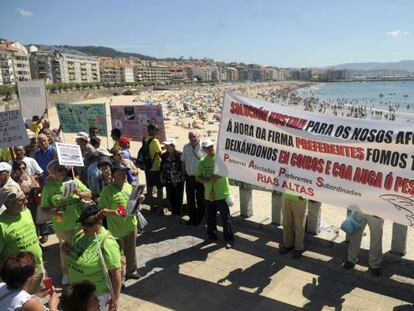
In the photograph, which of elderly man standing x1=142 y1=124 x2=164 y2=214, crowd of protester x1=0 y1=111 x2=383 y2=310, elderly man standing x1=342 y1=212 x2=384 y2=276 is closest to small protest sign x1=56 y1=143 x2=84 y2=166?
crowd of protester x1=0 y1=111 x2=383 y2=310

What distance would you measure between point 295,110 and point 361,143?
964 mm

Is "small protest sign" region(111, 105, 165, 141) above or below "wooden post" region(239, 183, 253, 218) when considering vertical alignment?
above

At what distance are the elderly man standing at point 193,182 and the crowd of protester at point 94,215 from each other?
2 cm

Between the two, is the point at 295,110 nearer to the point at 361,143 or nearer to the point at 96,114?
the point at 361,143

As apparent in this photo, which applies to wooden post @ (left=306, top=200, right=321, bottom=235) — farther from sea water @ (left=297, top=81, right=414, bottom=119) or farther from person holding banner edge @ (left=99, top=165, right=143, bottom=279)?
sea water @ (left=297, top=81, right=414, bottom=119)

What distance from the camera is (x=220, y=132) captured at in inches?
235

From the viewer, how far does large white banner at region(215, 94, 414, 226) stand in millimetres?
4520

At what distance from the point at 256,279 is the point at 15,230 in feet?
10.3

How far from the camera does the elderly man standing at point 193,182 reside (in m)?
7.28

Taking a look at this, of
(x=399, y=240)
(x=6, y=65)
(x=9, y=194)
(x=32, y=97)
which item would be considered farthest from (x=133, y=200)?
(x=6, y=65)

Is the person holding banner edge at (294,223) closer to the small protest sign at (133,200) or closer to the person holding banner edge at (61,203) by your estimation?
the small protest sign at (133,200)

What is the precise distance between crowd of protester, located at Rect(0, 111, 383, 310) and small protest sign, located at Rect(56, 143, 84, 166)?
0.16 m

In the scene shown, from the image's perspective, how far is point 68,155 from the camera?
18.3 feet

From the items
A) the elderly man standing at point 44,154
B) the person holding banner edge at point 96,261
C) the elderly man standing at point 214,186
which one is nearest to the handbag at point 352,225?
the elderly man standing at point 214,186
